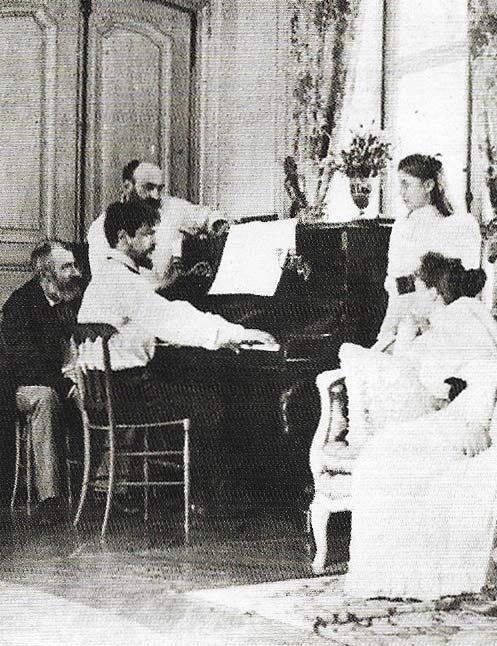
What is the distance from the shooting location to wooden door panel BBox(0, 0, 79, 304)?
3.90 m

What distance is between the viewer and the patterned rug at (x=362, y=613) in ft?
7.70

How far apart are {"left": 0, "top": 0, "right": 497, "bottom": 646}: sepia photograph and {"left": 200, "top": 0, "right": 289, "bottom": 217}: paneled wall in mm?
13

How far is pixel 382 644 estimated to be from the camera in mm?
2299

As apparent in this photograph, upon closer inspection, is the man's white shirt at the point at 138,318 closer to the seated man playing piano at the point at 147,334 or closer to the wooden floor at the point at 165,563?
the seated man playing piano at the point at 147,334


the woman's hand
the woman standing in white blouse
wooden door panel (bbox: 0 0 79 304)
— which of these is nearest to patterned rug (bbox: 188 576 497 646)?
the woman's hand

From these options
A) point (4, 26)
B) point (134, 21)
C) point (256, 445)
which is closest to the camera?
point (256, 445)

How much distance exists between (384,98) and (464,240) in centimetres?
73

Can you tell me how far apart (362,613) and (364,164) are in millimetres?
1796

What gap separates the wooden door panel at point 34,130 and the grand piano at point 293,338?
0.70 m

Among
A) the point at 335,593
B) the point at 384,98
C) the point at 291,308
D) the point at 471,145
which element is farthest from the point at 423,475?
the point at 384,98

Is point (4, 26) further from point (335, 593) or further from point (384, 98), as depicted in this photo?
point (335, 593)

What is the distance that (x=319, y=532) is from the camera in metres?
3.04

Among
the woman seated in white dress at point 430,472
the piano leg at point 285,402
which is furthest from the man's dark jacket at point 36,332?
the woman seated in white dress at point 430,472

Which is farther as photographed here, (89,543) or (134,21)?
(134,21)
